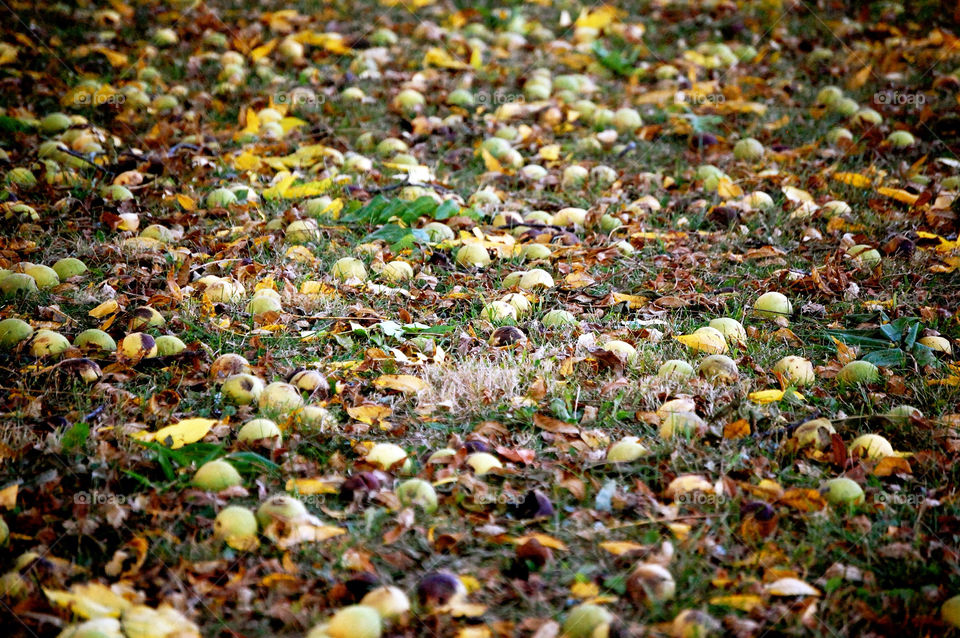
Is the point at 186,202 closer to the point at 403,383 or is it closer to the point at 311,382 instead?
the point at 311,382

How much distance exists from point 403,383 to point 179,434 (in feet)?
2.26

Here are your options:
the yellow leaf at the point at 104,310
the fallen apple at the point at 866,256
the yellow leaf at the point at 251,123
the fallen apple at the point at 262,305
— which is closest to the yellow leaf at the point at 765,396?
the fallen apple at the point at 866,256

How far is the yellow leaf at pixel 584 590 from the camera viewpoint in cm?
192

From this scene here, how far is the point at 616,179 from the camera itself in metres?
4.35

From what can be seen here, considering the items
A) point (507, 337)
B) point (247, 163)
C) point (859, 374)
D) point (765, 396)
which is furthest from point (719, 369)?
point (247, 163)

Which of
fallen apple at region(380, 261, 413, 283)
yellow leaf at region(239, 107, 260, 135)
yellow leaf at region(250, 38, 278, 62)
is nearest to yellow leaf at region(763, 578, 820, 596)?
fallen apple at region(380, 261, 413, 283)

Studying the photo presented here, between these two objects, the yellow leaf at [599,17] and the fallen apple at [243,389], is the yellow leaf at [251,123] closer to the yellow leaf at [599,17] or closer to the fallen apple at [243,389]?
the fallen apple at [243,389]

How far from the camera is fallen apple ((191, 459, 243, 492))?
2.20m

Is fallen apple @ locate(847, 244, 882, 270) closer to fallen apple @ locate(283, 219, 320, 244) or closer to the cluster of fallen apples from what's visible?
the cluster of fallen apples

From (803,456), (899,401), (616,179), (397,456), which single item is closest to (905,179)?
(616,179)

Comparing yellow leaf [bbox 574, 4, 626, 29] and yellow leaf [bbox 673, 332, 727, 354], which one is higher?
yellow leaf [bbox 574, 4, 626, 29]

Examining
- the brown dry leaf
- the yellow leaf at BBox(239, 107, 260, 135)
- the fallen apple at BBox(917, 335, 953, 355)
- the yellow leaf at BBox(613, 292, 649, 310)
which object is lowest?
the yellow leaf at BBox(613, 292, 649, 310)

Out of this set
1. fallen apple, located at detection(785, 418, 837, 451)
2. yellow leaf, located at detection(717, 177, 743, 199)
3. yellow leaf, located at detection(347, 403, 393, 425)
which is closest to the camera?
fallen apple, located at detection(785, 418, 837, 451)

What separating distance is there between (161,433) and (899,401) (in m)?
2.26
